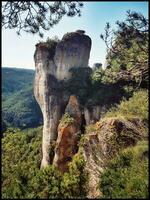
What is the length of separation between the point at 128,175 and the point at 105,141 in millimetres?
4722

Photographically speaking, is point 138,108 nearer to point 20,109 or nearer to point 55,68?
point 55,68

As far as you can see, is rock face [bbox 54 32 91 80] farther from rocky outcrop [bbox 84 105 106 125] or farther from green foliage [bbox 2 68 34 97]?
green foliage [bbox 2 68 34 97]

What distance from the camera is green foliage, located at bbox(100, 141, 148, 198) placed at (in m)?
13.3

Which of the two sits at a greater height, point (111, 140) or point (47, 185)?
point (111, 140)

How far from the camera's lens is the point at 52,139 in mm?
36750

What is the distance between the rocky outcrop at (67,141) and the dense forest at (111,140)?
21.6 inches

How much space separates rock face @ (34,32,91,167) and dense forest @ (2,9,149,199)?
1.10m

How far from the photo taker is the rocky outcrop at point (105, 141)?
61.6 ft

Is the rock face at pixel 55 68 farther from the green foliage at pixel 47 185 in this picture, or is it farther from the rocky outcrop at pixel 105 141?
the rocky outcrop at pixel 105 141

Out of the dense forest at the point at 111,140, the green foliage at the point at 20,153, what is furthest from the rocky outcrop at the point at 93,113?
the green foliage at the point at 20,153

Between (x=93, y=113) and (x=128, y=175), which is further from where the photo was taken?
(x=93, y=113)

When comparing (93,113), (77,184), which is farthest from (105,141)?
(93,113)

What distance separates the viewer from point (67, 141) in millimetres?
33938

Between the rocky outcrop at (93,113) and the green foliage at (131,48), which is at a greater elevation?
the green foliage at (131,48)
